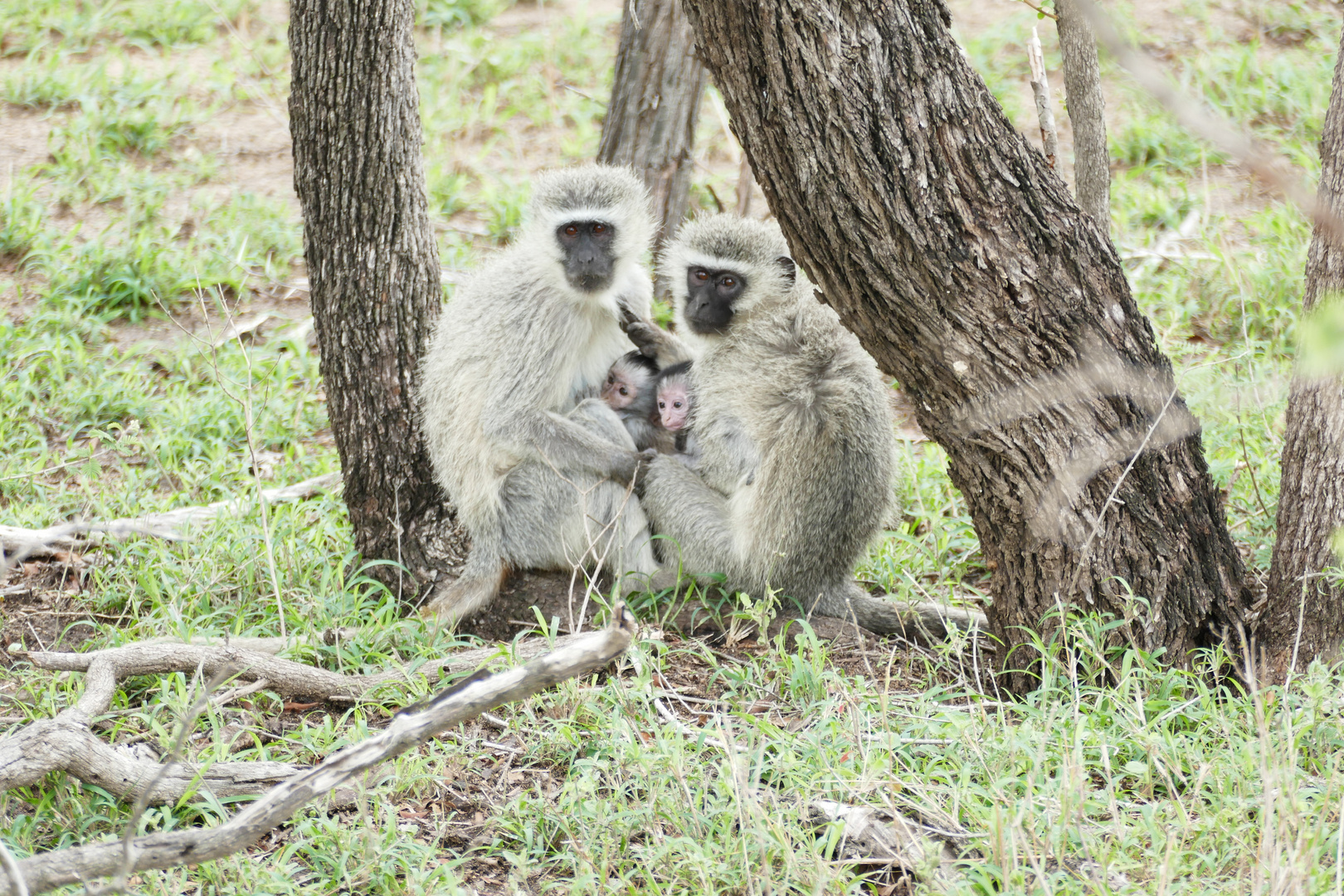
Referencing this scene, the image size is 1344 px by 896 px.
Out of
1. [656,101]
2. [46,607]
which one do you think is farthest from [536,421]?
[656,101]

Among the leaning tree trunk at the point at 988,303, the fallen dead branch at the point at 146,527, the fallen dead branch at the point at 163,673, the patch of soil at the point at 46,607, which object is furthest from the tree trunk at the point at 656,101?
the patch of soil at the point at 46,607

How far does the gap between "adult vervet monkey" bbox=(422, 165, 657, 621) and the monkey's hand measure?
0.95 ft

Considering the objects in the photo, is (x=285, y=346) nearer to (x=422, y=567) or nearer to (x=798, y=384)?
(x=422, y=567)

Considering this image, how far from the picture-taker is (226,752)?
3.16 metres

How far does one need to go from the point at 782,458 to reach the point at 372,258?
5.38ft

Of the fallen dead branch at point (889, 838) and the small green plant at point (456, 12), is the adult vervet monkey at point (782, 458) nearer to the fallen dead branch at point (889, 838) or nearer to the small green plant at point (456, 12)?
the fallen dead branch at point (889, 838)

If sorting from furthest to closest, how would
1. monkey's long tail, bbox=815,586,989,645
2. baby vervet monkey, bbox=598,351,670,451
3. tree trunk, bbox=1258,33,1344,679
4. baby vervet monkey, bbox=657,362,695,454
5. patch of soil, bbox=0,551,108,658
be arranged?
baby vervet monkey, bbox=598,351,670,451 → baby vervet monkey, bbox=657,362,695,454 → monkey's long tail, bbox=815,586,989,645 → patch of soil, bbox=0,551,108,658 → tree trunk, bbox=1258,33,1344,679

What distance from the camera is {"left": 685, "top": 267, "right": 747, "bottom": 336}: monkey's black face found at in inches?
176

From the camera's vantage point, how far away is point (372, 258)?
4.25 metres

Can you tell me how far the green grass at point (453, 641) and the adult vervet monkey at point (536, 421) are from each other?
0.49 metres

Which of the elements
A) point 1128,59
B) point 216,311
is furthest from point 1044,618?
point 216,311

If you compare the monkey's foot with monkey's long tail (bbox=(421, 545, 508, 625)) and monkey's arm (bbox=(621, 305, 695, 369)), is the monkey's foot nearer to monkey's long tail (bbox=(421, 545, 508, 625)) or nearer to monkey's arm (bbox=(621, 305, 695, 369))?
monkey's long tail (bbox=(421, 545, 508, 625))

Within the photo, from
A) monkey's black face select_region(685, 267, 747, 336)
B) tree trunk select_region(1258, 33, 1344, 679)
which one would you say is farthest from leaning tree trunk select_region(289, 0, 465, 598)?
tree trunk select_region(1258, 33, 1344, 679)

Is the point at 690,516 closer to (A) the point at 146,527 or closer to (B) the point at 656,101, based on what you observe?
(A) the point at 146,527
